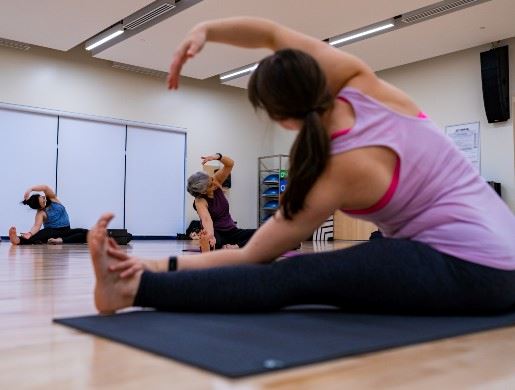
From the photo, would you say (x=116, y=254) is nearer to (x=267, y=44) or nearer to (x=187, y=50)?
(x=187, y=50)

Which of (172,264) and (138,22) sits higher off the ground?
(138,22)

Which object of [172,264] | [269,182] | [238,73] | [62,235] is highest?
[238,73]

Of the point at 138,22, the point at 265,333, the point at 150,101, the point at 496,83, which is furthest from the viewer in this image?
the point at 150,101

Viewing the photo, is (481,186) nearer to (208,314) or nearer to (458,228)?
(458,228)

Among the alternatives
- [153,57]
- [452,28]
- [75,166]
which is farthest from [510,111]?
[75,166]

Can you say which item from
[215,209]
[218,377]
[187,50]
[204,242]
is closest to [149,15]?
[215,209]


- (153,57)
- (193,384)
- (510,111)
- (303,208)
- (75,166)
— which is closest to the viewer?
(193,384)

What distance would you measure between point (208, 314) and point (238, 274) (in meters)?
0.12

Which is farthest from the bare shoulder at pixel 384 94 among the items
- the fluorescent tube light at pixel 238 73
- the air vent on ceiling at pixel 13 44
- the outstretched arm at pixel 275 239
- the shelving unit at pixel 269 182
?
the shelving unit at pixel 269 182

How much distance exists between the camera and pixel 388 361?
0.94m

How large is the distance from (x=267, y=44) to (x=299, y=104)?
13.6 inches

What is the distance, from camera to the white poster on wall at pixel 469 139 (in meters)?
7.61

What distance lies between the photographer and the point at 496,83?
7.12 meters

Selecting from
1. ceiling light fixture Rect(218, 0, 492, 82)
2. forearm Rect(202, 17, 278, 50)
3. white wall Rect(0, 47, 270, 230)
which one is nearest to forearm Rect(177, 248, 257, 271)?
forearm Rect(202, 17, 278, 50)
